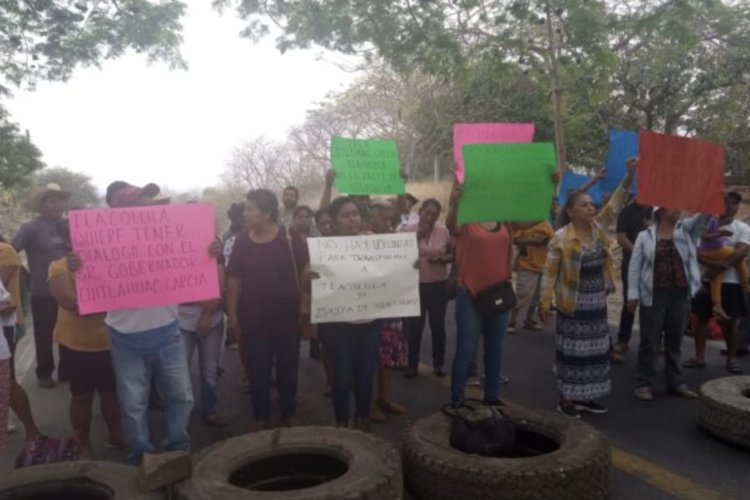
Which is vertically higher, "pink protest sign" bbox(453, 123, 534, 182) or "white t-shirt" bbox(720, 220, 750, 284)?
"pink protest sign" bbox(453, 123, 534, 182)

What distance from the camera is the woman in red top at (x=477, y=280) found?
14.8 feet

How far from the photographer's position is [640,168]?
4.59 m

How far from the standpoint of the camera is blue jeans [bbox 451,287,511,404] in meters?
4.56

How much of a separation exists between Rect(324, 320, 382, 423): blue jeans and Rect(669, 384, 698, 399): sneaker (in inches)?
104

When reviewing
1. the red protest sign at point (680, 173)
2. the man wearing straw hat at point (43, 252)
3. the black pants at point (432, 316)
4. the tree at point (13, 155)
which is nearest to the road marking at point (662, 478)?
the red protest sign at point (680, 173)

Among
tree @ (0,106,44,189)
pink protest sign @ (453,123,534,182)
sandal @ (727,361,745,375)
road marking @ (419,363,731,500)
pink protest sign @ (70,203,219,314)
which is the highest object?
tree @ (0,106,44,189)

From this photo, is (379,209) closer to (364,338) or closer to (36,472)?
(364,338)

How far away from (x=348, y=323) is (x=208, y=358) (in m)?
1.36

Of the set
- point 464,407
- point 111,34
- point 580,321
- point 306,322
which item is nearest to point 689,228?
point 580,321

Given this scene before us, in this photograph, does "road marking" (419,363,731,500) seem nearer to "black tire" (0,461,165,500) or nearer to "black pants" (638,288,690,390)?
"black pants" (638,288,690,390)

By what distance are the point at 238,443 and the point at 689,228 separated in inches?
154

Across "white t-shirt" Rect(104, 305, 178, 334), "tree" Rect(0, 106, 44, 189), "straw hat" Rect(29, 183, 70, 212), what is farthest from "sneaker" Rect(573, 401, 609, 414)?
"tree" Rect(0, 106, 44, 189)

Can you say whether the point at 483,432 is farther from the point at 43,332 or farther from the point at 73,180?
the point at 73,180

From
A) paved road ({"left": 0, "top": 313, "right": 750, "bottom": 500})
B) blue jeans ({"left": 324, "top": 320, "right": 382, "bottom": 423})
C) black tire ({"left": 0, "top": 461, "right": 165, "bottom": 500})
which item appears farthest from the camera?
blue jeans ({"left": 324, "top": 320, "right": 382, "bottom": 423})
